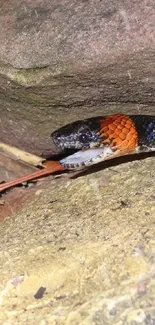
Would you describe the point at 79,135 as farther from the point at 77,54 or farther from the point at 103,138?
the point at 77,54

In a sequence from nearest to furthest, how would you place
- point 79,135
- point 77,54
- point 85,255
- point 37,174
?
point 85,255
point 77,54
point 79,135
point 37,174

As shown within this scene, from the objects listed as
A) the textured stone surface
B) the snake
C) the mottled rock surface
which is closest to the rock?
the mottled rock surface

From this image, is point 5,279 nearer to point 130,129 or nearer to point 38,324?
point 38,324

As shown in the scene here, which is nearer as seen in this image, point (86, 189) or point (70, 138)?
point (86, 189)

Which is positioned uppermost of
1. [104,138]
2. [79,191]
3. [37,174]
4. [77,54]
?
[77,54]

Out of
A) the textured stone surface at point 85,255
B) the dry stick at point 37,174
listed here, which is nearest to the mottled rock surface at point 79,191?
the textured stone surface at point 85,255

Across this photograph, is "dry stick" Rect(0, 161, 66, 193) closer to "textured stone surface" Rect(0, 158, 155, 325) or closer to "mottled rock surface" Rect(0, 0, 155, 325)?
"mottled rock surface" Rect(0, 0, 155, 325)

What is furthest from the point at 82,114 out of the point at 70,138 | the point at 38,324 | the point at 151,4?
the point at 38,324

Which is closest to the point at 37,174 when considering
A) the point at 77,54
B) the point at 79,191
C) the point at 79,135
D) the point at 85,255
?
the point at 79,135
